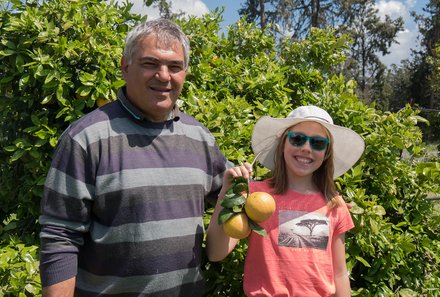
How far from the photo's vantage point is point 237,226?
187cm

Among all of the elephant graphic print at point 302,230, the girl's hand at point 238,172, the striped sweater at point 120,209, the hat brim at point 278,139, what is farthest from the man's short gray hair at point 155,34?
the elephant graphic print at point 302,230

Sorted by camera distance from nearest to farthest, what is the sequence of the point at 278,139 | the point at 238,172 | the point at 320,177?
the point at 238,172, the point at 320,177, the point at 278,139

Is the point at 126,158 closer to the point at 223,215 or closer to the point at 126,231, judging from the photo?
the point at 126,231

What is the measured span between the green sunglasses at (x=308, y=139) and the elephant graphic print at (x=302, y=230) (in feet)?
1.00

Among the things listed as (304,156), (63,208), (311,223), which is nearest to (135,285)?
(63,208)

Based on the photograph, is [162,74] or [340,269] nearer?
[162,74]

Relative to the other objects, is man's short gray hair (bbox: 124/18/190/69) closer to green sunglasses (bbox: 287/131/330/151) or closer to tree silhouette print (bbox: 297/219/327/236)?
green sunglasses (bbox: 287/131/330/151)

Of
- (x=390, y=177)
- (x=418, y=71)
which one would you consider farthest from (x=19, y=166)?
(x=418, y=71)

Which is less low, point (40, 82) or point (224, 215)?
point (40, 82)

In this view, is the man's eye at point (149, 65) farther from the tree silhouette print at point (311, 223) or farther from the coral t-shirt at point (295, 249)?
the tree silhouette print at point (311, 223)

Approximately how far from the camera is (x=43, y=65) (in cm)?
269

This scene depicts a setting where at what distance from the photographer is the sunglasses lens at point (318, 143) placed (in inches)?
82.5

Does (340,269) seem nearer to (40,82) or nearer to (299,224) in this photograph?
(299,224)

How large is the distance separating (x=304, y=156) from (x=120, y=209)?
0.86m
